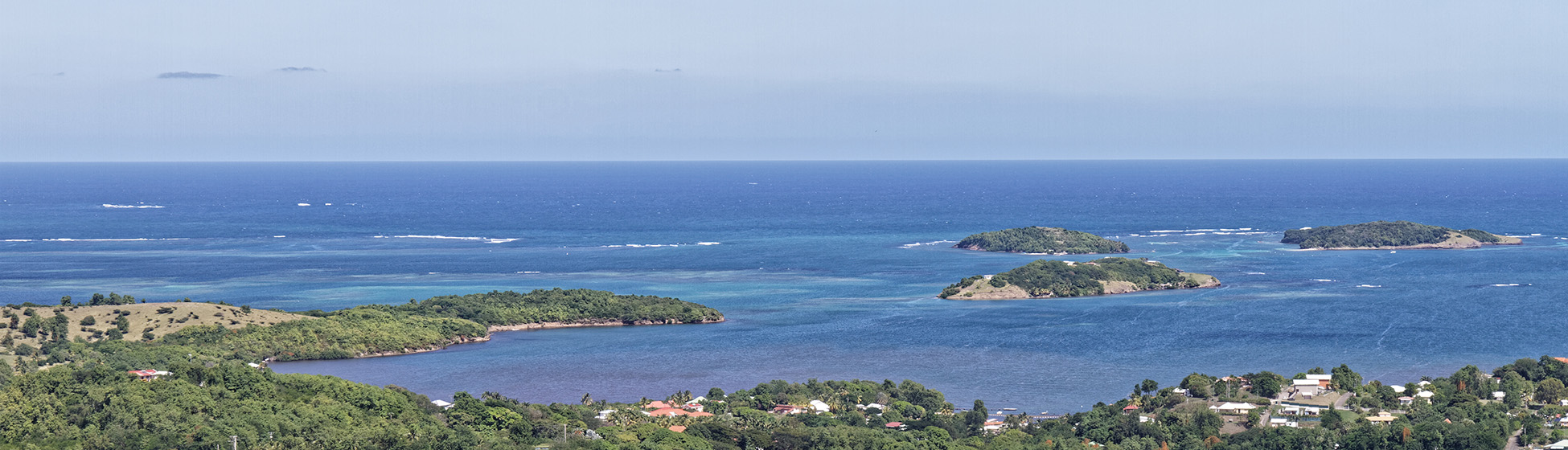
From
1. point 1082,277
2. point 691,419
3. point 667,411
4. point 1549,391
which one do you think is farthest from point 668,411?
point 1082,277

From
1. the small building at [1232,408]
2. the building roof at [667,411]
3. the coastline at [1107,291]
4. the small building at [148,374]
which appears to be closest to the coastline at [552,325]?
the coastline at [1107,291]

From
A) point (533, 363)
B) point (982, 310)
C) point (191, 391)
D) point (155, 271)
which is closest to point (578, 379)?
point (533, 363)

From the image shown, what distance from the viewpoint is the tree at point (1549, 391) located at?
5981cm

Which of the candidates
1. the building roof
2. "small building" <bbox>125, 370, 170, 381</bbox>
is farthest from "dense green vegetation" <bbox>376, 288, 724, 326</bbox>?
the building roof

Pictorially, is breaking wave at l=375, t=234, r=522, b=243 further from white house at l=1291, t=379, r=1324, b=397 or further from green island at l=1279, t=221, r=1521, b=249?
white house at l=1291, t=379, r=1324, b=397

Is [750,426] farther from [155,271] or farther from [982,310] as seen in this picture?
[155,271]

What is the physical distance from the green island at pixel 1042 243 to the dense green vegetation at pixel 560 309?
50124 millimetres

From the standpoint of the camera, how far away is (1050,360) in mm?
75000

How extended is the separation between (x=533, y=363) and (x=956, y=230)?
94.8 meters

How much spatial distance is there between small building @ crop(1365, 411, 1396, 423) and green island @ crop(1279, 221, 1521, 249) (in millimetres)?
85768

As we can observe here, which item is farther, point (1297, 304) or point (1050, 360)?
point (1297, 304)

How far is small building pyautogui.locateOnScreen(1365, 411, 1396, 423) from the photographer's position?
55844 mm

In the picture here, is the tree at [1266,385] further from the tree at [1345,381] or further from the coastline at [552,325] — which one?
the coastline at [552,325]

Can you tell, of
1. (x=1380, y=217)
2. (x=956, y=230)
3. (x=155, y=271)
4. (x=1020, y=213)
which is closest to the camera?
(x=155, y=271)
